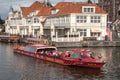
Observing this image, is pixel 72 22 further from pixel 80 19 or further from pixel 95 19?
pixel 95 19

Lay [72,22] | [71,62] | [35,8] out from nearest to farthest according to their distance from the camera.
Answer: [71,62], [72,22], [35,8]

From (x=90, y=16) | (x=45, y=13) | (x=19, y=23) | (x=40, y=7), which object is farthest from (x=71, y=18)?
(x=19, y=23)

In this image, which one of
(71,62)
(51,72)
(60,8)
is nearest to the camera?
(51,72)

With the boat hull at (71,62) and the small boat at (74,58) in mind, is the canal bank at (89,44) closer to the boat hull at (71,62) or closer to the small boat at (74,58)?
the small boat at (74,58)

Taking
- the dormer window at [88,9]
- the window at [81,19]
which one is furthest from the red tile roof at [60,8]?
the window at [81,19]

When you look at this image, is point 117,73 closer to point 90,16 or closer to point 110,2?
point 90,16

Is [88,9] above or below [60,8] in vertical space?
below

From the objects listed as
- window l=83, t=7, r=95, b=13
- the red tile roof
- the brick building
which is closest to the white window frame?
the red tile roof

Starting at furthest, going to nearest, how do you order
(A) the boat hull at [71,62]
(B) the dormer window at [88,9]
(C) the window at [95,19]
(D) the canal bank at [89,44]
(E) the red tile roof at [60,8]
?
(E) the red tile roof at [60,8], (C) the window at [95,19], (B) the dormer window at [88,9], (D) the canal bank at [89,44], (A) the boat hull at [71,62]

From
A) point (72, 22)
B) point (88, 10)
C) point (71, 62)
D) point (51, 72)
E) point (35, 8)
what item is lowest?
point (51, 72)

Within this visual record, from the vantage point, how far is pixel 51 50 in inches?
2203

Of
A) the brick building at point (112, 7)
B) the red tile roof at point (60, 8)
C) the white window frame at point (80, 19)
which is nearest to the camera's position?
the white window frame at point (80, 19)

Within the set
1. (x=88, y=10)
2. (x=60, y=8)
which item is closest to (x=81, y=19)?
(x=88, y=10)

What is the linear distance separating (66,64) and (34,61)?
24.0 ft
